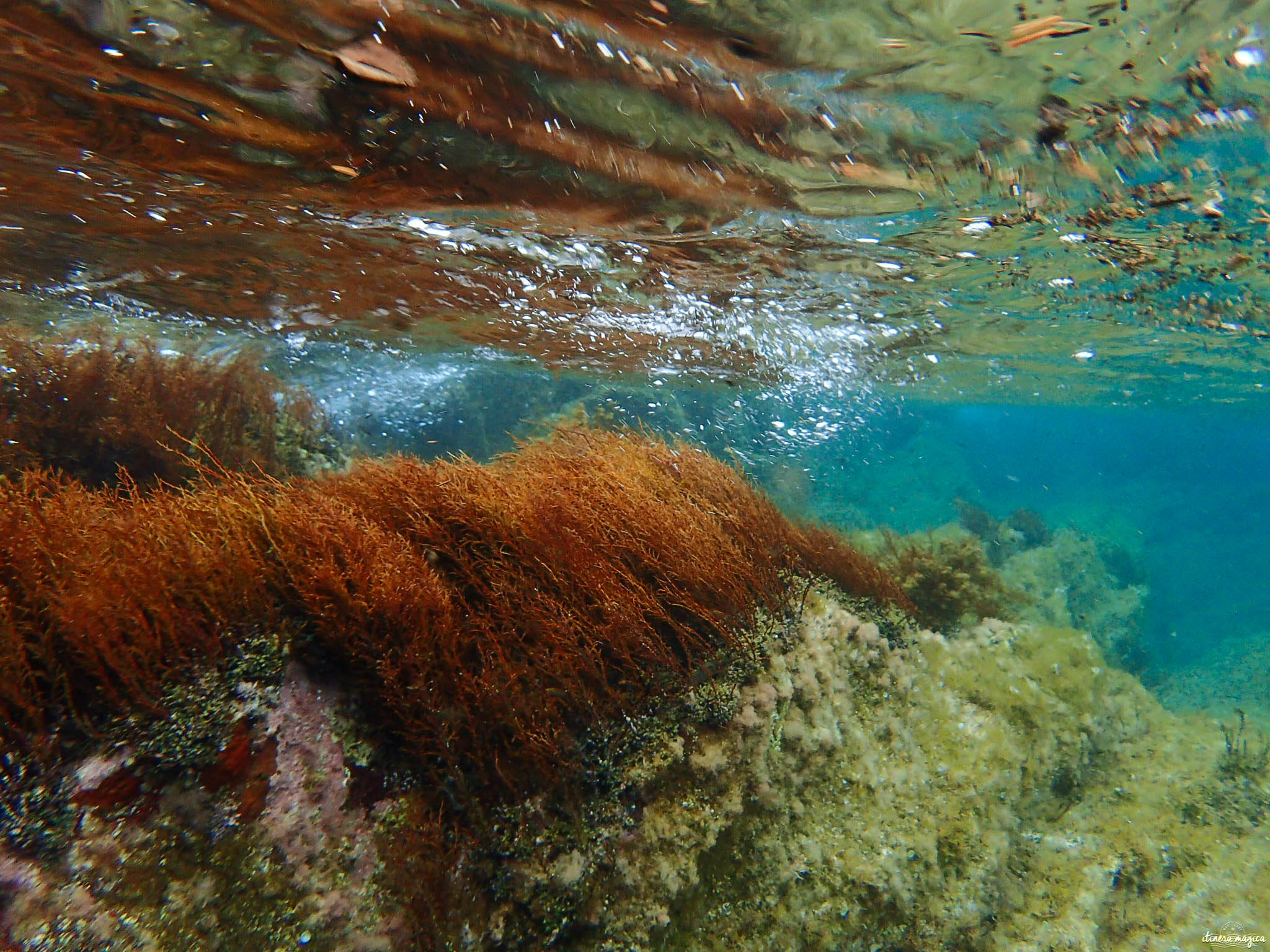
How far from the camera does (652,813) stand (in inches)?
148

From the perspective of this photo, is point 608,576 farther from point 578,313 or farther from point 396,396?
point 396,396

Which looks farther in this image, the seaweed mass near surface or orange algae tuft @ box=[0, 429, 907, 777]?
orange algae tuft @ box=[0, 429, 907, 777]

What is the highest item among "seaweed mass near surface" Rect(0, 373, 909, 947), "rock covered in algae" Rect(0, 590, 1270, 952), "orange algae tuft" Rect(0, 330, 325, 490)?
"seaweed mass near surface" Rect(0, 373, 909, 947)

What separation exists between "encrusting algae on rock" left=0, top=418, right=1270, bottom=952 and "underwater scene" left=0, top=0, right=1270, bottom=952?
0.02 metres

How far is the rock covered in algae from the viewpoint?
2.48 meters

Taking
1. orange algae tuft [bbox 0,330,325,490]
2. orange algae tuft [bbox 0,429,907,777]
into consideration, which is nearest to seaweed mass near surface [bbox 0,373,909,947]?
orange algae tuft [bbox 0,429,907,777]

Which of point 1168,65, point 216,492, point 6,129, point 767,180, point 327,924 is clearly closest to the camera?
point 327,924

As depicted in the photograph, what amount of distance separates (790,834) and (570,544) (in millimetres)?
2766

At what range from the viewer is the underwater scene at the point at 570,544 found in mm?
2793

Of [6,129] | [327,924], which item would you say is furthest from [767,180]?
[6,129]

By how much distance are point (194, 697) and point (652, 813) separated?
2769 millimetres

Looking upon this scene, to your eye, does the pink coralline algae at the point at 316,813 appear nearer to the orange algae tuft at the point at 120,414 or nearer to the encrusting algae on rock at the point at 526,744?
the encrusting algae on rock at the point at 526,744

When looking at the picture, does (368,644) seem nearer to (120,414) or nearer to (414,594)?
(414,594)

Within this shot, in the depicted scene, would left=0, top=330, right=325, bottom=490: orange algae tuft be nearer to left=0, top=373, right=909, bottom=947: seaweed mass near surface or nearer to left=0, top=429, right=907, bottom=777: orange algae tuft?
left=0, top=429, right=907, bottom=777: orange algae tuft
